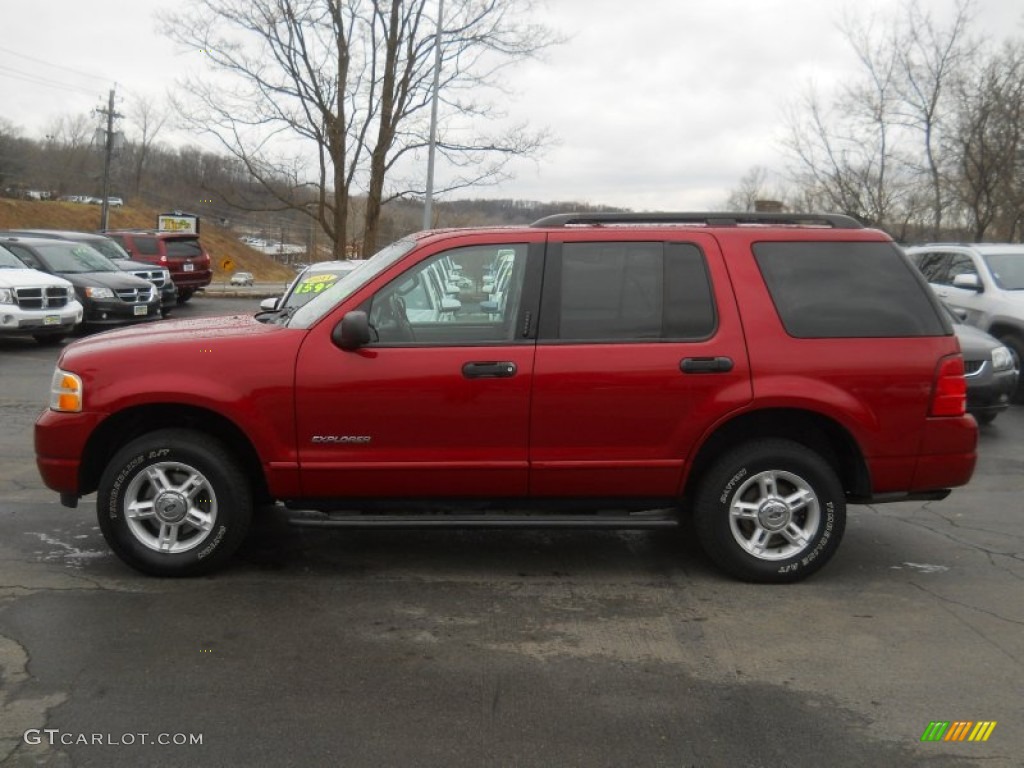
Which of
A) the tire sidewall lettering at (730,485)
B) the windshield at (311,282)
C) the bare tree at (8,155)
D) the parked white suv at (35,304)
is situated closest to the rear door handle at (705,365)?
the tire sidewall lettering at (730,485)

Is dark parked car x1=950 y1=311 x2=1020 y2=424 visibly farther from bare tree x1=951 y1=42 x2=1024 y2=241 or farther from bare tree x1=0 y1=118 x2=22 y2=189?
bare tree x1=0 y1=118 x2=22 y2=189

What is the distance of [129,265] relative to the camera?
21188 millimetres

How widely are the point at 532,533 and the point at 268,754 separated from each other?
2882mm

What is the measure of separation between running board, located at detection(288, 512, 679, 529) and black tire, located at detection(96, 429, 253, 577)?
35 cm

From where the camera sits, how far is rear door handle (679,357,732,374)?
15.6ft

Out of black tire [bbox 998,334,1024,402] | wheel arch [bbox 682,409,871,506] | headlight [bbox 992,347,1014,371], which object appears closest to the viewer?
wheel arch [bbox 682,409,871,506]

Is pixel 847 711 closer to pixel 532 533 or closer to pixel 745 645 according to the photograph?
pixel 745 645

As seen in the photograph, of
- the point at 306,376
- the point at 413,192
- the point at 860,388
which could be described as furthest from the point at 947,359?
the point at 413,192

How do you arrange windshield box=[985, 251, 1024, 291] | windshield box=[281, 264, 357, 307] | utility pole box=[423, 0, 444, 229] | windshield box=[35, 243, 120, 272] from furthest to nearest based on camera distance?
utility pole box=[423, 0, 444, 229], windshield box=[35, 243, 120, 272], windshield box=[985, 251, 1024, 291], windshield box=[281, 264, 357, 307]

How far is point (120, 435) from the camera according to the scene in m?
5.03

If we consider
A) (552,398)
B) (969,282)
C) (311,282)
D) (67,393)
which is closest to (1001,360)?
(969,282)

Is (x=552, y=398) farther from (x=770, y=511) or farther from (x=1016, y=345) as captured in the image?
(x=1016, y=345)

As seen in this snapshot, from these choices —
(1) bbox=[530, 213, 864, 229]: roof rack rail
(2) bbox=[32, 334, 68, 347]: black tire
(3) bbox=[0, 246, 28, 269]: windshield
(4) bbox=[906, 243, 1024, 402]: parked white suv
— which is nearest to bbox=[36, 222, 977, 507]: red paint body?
(1) bbox=[530, 213, 864, 229]: roof rack rail

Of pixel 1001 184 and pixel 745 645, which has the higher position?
pixel 1001 184
